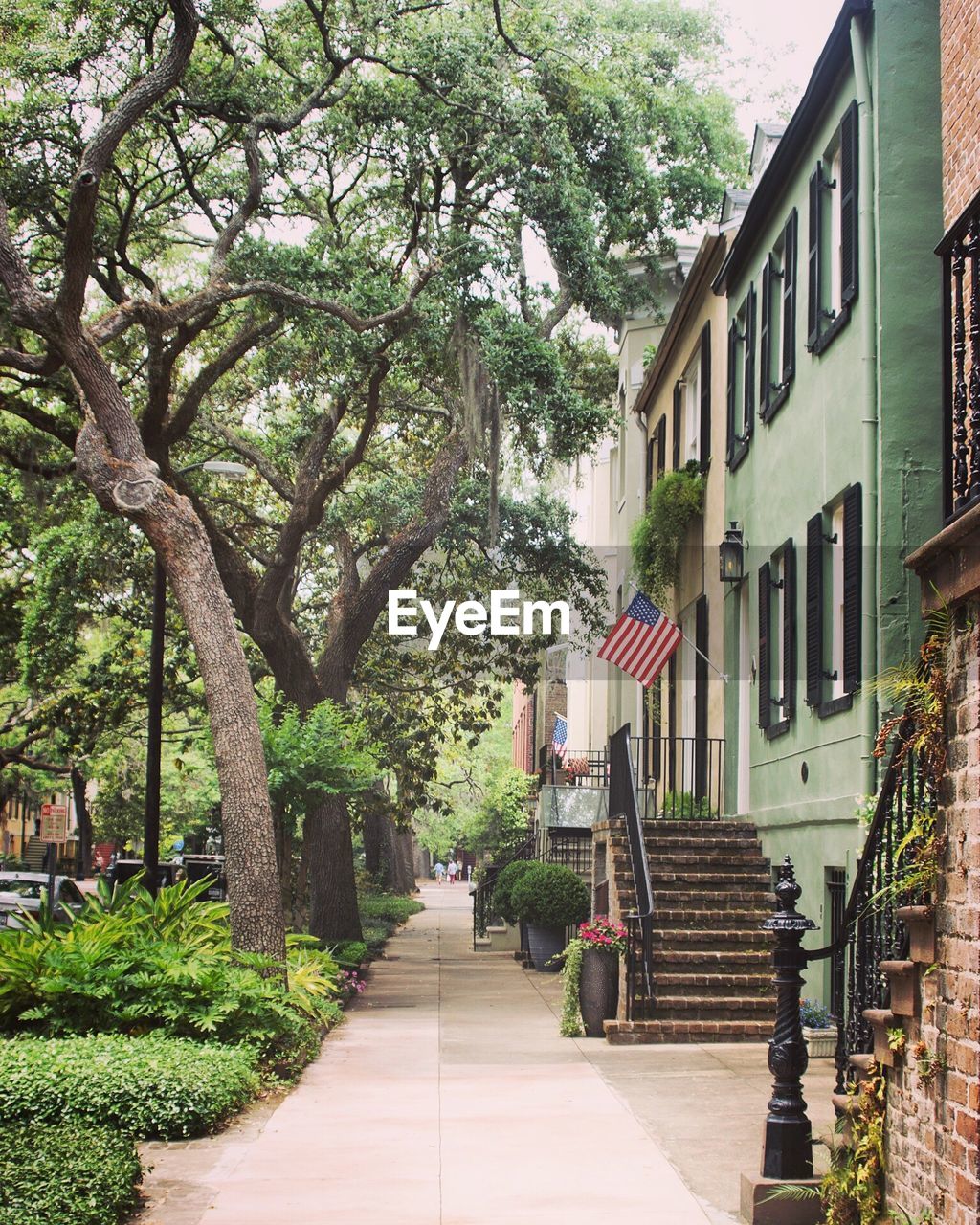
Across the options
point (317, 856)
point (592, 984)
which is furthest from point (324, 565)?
point (592, 984)

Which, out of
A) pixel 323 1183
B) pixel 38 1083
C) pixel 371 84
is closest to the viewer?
pixel 323 1183

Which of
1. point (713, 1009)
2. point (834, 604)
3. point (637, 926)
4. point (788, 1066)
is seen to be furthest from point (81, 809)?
point (788, 1066)

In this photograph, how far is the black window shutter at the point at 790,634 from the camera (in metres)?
14.2

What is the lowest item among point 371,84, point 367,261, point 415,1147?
point 415,1147

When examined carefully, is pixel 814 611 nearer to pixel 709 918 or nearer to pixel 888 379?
pixel 888 379

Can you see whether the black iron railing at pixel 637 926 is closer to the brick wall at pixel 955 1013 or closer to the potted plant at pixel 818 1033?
the potted plant at pixel 818 1033

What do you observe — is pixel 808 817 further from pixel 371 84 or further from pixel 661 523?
pixel 371 84

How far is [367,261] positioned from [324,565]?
11.2 metres

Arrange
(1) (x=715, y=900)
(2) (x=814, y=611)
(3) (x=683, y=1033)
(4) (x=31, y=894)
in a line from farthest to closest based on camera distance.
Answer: (4) (x=31, y=894), (1) (x=715, y=900), (3) (x=683, y=1033), (2) (x=814, y=611)

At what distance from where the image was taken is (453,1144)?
875 centimetres

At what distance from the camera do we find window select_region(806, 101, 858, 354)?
488 inches

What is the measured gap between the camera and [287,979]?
13664 mm
